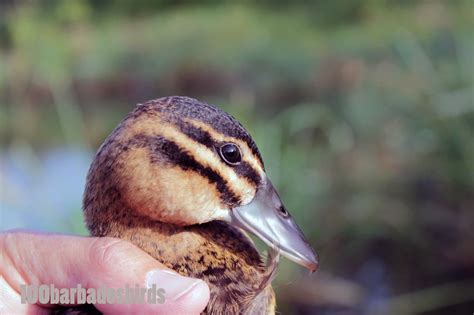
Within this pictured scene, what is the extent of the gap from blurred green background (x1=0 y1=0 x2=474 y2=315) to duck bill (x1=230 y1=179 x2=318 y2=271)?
706 mm

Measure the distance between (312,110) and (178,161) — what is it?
2.52 meters

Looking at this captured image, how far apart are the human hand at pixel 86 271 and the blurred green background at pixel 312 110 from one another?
0.80m

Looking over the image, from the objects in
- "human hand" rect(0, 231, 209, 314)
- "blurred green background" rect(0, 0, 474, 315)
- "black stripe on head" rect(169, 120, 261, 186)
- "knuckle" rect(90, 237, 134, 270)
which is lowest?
"blurred green background" rect(0, 0, 474, 315)

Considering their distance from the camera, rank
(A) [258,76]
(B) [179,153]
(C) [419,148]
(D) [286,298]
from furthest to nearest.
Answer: (A) [258,76], (C) [419,148], (D) [286,298], (B) [179,153]

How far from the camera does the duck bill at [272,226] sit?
1.21 metres

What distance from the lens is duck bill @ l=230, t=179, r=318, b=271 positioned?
121cm

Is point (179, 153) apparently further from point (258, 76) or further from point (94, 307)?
point (258, 76)

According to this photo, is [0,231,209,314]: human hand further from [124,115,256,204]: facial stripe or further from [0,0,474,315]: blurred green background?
[0,0,474,315]: blurred green background

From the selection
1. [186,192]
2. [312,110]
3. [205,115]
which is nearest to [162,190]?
[186,192]

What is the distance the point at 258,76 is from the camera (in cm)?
499

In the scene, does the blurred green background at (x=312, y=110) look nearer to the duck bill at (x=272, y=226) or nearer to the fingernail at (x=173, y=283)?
the duck bill at (x=272, y=226)

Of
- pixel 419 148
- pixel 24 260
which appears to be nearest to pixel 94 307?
pixel 24 260

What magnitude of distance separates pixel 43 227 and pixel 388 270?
145cm

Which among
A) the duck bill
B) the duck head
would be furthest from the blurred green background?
the duck head
